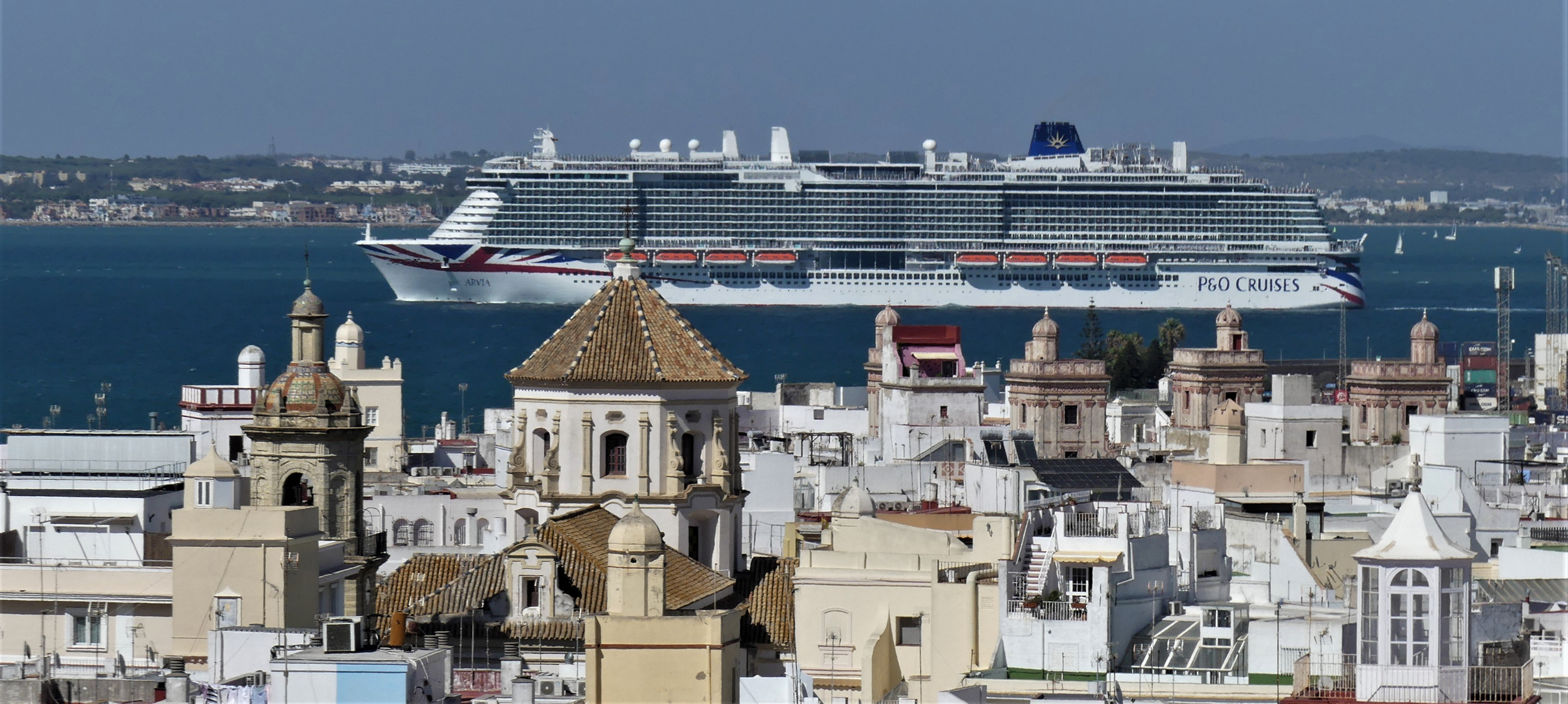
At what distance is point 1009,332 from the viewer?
155m

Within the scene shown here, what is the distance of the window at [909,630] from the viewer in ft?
87.6

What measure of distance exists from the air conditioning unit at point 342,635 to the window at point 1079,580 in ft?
20.7

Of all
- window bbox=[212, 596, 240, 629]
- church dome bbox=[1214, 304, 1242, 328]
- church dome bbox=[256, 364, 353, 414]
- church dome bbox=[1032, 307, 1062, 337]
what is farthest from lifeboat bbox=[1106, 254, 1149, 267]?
window bbox=[212, 596, 240, 629]

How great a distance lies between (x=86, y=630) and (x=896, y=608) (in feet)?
23.7

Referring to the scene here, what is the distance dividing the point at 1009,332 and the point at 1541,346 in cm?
8120

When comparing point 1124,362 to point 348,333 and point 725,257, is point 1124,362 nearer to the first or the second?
point 348,333

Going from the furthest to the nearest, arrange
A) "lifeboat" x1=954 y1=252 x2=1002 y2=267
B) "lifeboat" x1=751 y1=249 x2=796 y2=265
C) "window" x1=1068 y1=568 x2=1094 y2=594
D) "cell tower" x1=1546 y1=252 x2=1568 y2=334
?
"lifeboat" x1=751 y1=249 x2=796 y2=265
"lifeboat" x1=954 y1=252 x2=1002 y2=267
"cell tower" x1=1546 y1=252 x2=1568 y2=334
"window" x1=1068 y1=568 x2=1094 y2=594

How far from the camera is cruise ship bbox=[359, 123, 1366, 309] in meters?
183

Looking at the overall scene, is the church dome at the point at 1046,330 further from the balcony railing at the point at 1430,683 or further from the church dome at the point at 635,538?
the balcony railing at the point at 1430,683

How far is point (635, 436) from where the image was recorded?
30797 millimetres

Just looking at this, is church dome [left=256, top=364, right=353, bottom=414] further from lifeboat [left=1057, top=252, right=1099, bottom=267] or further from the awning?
lifeboat [left=1057, top=252, right=1099, bottom=267]

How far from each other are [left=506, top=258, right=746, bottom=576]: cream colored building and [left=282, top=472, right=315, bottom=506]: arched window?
282 centimetres

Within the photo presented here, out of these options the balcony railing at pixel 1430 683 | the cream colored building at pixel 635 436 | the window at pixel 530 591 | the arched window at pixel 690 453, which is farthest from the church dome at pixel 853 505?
the balcony railing at pixel 1430 683

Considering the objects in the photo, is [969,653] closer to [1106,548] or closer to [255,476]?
[1106,548]
